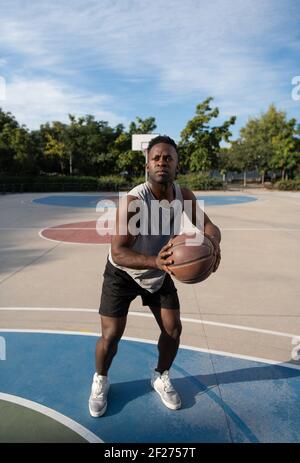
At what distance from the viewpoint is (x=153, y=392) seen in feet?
10.2

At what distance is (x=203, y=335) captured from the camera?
420 cm

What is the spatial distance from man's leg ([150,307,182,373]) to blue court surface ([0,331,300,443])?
32 cm

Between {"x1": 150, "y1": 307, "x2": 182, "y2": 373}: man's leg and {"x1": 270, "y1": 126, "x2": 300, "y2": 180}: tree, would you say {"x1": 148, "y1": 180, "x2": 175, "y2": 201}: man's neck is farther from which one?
{"x1": 270, "y1": 126, "x2": 300, "y2": 180}: tree

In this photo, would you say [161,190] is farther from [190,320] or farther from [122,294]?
[190,320]

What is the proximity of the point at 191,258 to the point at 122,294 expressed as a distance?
2.15 ft

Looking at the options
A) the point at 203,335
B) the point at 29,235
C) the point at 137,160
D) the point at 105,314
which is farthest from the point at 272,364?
the point at 137,160

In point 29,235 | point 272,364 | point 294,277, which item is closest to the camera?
point 272,364

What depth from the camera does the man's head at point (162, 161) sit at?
251 centimetres

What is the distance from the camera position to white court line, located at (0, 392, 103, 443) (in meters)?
2.57

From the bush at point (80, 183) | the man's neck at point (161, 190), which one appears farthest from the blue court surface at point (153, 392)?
the bush at point (80, 183)

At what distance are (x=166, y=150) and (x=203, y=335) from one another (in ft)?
8.17

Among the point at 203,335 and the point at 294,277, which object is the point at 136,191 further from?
the point at 294,277

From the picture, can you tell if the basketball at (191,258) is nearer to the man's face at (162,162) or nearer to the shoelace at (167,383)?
the man's face at (162,162)

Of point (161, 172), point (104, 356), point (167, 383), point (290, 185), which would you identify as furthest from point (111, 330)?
point (290, 185)
